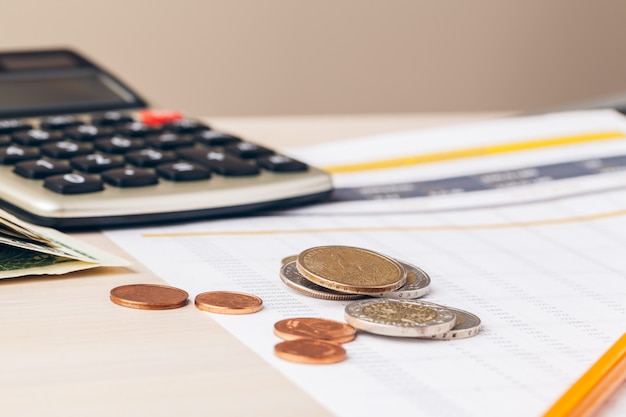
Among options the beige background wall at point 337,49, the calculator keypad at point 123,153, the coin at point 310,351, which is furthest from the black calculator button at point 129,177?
the beige background wall at point 337,49

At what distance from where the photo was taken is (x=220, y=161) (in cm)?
59

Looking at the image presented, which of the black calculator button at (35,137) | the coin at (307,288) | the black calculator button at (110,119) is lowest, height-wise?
the coin at (307,288)

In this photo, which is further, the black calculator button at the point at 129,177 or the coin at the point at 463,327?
the black calculator button at the point at 129,177

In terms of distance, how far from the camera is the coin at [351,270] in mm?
411

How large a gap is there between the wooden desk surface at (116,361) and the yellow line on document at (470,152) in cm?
30

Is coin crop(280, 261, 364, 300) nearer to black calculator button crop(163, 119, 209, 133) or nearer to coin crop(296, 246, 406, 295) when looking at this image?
coin crop(296, 246, 406, 295)

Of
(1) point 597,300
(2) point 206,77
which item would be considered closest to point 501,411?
(1) point 597,300

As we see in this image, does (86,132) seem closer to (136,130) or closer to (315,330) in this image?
(136,130)

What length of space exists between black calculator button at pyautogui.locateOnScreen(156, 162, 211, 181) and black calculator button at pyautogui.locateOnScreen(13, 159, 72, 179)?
0.05 m

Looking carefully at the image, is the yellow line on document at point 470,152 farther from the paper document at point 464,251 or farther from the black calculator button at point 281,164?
the black calculator button at point 281,164

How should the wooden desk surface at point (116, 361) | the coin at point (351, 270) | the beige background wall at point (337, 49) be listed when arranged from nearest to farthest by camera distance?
1. the wooden desk surface at point (116, 361)
2. the coin at point (351, 270)
3. the beige background wall at point (337, 49)

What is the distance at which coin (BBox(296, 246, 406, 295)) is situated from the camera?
41cm

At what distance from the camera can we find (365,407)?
300 millimetres


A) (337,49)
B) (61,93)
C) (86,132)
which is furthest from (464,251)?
(337,49)
